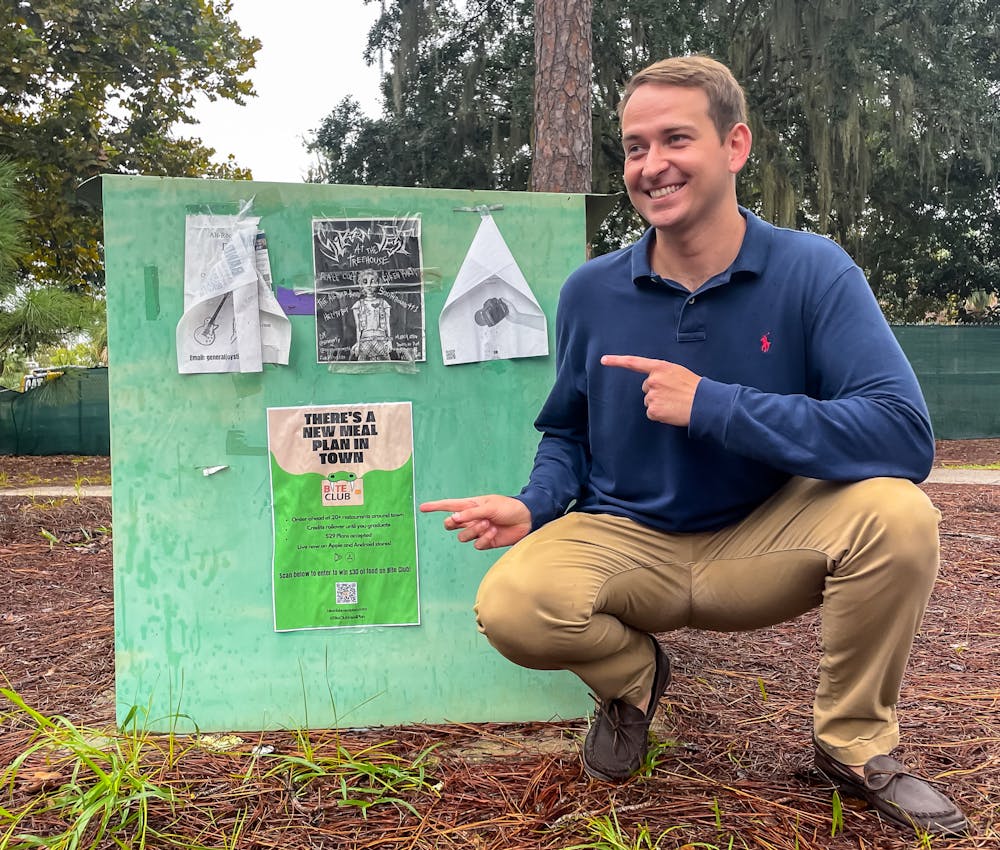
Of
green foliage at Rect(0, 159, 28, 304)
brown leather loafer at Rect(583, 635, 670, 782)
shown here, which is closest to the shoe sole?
brown leather loafer at Rect(583, 635, 670, 782)

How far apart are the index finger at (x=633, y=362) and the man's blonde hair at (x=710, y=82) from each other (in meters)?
0.58

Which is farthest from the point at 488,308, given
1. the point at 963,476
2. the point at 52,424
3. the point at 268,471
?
the point at 52,424

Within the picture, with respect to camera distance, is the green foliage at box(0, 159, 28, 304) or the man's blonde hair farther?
the green foliage at box(0, 159, 28, 304)

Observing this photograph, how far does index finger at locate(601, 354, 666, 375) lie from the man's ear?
0.53 meters

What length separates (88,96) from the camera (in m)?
10.4

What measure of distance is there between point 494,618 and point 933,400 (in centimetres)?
1295

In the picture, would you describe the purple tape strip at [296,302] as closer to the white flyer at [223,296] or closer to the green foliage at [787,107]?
the white flyer at [223,296]

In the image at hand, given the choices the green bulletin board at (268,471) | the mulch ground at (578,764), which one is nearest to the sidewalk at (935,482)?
the mulch ground at (578,764)

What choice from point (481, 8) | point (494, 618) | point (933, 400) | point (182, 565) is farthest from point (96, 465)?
point (933, 400)

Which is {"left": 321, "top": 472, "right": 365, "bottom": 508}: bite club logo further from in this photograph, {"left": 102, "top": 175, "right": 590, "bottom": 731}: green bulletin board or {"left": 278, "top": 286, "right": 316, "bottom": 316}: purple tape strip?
{"left": 278, "top": 286, "right": 316, "bottom": 316}: purple tape strip

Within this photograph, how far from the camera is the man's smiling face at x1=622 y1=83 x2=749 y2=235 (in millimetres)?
1978

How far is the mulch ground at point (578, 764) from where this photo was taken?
176cm

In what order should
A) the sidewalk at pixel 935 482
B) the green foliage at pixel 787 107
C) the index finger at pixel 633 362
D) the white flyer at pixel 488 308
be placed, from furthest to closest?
1. the green foliage at pixel 787 107
2. the sidewalk at pixel 935 482
3. the white flyer at pixel 488 308
4. the index finger at pixel 633 362

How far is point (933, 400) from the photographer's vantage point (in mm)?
13125
